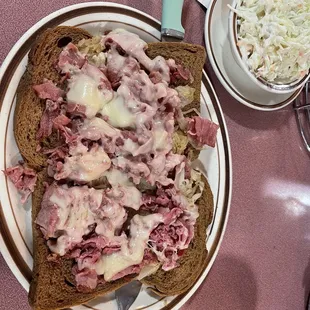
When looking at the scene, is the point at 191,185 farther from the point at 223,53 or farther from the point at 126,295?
the point at 223,53

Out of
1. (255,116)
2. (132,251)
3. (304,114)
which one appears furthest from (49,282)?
(304,114)

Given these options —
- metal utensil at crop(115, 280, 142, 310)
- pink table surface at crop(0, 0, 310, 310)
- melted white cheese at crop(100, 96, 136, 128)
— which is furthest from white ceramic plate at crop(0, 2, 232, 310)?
melted white cheese at crop(100, 96, 136, 128)

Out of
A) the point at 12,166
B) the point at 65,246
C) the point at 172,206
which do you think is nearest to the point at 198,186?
the point at 172,206

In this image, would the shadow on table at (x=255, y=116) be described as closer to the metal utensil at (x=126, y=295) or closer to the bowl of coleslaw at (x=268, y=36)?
the bowl of coleslaw at (x=268, y=36)

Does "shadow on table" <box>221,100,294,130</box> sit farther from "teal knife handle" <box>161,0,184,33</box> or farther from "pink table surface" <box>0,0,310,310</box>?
"teal knife handle" <box>161,0,184,33</box>

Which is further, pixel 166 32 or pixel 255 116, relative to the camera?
pixel 255 116

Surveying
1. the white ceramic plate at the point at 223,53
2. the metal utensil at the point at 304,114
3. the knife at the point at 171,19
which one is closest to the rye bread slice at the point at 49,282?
the knife at the point at 171,19
